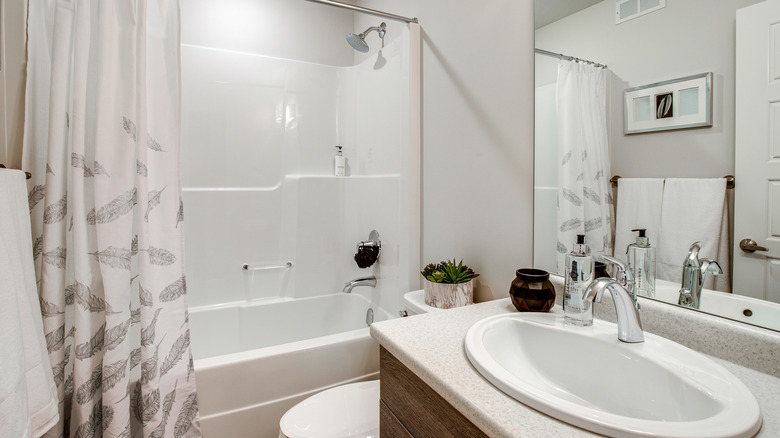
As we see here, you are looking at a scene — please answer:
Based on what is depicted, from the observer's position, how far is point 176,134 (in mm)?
1257

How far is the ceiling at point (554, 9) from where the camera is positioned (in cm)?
100

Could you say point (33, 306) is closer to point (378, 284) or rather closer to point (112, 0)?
point (112, 0)

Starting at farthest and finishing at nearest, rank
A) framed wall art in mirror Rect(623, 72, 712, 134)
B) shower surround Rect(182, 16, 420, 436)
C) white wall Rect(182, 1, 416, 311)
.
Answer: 1. white wall Rect(182, 1, 416, 311)
2. shower surround Rect(182, 16, 420, 436)
3. framed wall art in mirror Rect(623, 72, 712, 134)

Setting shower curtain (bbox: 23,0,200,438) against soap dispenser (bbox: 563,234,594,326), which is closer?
soap dispenser (bbox: 563,234,594,326)

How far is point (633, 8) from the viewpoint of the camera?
2.90 feet

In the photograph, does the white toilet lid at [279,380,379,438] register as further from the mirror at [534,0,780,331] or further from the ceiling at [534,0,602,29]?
the ceiling at [534,0,602,29]

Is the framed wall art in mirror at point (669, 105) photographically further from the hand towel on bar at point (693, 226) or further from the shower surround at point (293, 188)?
the shower surround at point (293, 188)

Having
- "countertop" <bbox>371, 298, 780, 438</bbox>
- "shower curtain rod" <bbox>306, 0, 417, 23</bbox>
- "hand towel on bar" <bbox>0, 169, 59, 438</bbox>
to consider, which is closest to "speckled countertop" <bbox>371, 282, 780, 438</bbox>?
"countertop" <bbox>371, 298, 780, 438</bbox>

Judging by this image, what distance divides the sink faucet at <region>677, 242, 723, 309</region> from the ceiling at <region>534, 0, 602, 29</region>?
688mm

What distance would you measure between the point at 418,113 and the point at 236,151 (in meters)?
1.21

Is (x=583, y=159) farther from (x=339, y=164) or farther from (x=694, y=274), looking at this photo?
(x=339, y=164)

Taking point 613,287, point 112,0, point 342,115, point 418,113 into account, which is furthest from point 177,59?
point 613,287

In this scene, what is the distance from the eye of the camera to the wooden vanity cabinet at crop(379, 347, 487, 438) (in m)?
0.64

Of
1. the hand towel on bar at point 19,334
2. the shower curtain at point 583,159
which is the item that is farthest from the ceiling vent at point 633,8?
the hand towel on bar at point 19,334
